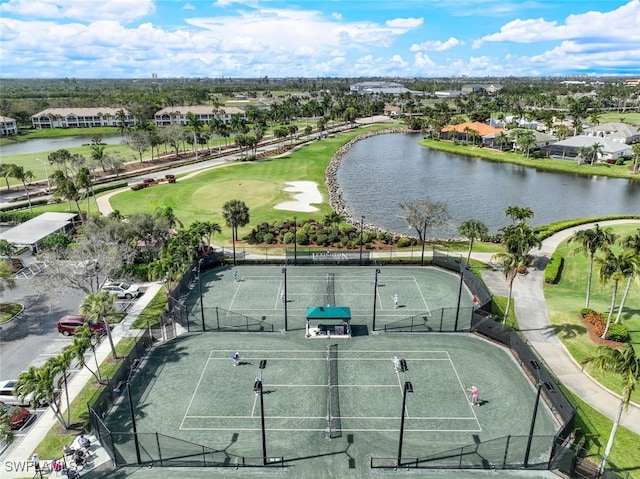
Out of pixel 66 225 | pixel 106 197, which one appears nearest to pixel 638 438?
pixel 66 225

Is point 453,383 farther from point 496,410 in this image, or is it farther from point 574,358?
point 574,358

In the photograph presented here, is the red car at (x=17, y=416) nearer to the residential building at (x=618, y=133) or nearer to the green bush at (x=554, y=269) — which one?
the green bush at (x=554, y=269)

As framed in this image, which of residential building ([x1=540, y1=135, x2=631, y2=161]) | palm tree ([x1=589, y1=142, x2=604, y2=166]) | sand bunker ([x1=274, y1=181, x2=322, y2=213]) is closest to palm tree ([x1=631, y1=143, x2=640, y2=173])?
residential building ([x1=540, y1=135, x2=631, y2=161])

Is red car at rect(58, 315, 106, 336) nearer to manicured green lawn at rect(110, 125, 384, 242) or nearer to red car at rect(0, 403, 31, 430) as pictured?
red car at rect(0, 403, 31, 430)

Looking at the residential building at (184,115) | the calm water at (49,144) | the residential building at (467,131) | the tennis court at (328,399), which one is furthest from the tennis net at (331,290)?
the residential building at (184,115)

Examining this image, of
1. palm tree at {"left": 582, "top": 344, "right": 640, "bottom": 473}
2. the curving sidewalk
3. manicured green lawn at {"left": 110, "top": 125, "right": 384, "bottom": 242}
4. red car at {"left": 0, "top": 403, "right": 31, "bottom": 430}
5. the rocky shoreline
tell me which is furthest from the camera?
manicured green lawn at {"left": 110, "top": 125, "right": 384, "bottom": 242}

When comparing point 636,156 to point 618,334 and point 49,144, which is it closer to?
point 618,334
